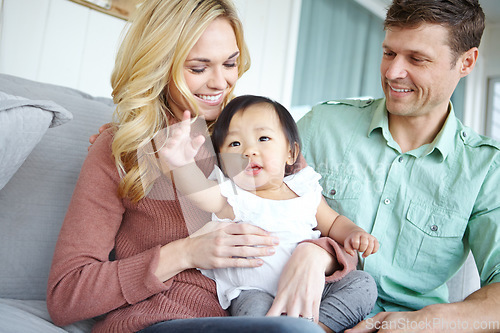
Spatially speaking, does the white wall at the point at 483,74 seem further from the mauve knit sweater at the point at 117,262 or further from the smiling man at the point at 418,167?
the mauve knit sweater at the point at 117,262

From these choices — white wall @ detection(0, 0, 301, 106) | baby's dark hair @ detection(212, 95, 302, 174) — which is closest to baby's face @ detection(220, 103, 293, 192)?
baby's dark hair @ detection(212, 95, 302, 174)

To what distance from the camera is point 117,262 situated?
1061 millimetres

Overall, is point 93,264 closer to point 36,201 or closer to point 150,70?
point 36,201

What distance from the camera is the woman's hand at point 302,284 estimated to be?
960 millimetres

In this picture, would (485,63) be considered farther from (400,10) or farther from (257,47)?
(400,10)

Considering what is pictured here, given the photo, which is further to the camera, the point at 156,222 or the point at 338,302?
the point at 156,222

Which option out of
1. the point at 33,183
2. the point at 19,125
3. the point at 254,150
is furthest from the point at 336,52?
the point at 19,125

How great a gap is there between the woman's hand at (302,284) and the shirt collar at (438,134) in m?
0.59

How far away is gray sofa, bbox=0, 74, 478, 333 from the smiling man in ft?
2.59

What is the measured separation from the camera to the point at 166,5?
118 cm

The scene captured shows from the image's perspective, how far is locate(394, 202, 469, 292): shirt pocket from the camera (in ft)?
4.52

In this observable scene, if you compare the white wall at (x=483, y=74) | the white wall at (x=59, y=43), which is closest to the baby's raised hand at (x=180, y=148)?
the white wall at (x=59, y=43)

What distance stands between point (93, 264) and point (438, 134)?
3.55 feet

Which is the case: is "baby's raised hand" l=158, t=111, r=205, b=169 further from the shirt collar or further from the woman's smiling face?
the shirt collar
